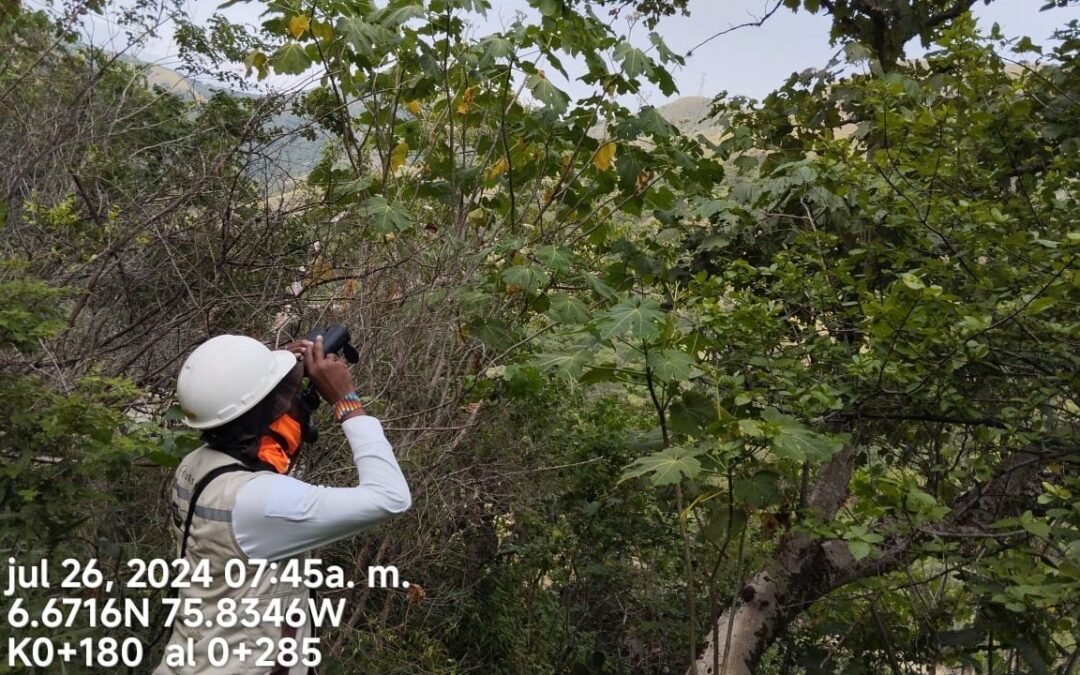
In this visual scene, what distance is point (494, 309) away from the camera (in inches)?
157

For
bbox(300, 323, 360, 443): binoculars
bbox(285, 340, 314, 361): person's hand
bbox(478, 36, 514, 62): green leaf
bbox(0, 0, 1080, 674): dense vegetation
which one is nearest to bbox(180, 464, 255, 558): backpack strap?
bbox(300, 323, 360, 443): binoculars

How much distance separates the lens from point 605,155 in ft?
13.6

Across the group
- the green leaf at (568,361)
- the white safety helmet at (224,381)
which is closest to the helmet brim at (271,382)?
the white safety helmet at (224,381)

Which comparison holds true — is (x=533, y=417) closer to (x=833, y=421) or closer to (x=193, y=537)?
(x=833, y=421)

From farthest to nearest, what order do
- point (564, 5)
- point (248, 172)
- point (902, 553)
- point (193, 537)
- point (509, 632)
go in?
point (509, 632), point (248, 172), point (564, 5), point (902, 553), point (193, 537)

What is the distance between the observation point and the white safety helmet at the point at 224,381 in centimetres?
190

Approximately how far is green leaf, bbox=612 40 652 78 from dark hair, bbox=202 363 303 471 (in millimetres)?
2551

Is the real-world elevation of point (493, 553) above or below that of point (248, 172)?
below

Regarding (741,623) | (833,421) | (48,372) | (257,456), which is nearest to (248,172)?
(48,372)

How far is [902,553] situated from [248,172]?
375 cm

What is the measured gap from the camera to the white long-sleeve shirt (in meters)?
1.77

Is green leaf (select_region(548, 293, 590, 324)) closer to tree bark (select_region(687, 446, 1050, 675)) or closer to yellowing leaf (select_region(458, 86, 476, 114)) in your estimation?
yellowing leaf (select_region(458, 86, 476, 114))

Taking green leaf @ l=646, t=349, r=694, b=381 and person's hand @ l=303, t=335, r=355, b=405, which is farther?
green leaf @ l=646, t=349, r=694, b=381

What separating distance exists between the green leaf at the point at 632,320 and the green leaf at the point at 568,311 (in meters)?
0.74
